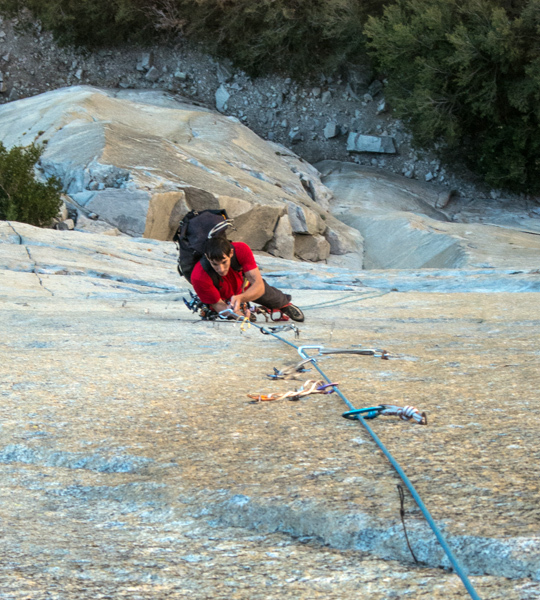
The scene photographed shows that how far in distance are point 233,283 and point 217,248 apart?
0.68 m

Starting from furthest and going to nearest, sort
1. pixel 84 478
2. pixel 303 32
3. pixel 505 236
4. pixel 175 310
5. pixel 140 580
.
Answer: pixel 303 32 < pixel 505 236 < pixel 175 310 < pixel 84 478 < pixel 140 580

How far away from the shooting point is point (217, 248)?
14.2 ft

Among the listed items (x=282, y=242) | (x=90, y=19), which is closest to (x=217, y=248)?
(x=282, y=242)

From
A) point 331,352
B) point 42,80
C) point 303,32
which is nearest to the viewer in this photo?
point 331,352

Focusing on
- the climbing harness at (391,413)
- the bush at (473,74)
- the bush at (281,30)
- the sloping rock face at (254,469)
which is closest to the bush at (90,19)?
the bush at (281,30)

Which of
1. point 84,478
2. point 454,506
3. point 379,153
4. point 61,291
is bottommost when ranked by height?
point 61,291

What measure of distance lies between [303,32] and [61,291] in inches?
697

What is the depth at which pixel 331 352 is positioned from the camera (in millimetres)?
3510

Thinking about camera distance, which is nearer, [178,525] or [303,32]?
[178,525]

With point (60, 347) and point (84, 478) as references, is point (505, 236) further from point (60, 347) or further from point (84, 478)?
point (84, 478)

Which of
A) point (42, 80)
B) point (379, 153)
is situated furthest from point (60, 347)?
point (42, 80)

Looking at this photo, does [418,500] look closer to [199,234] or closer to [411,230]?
[199,234]

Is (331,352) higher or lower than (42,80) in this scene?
lower

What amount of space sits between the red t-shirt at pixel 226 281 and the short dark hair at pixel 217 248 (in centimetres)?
23
